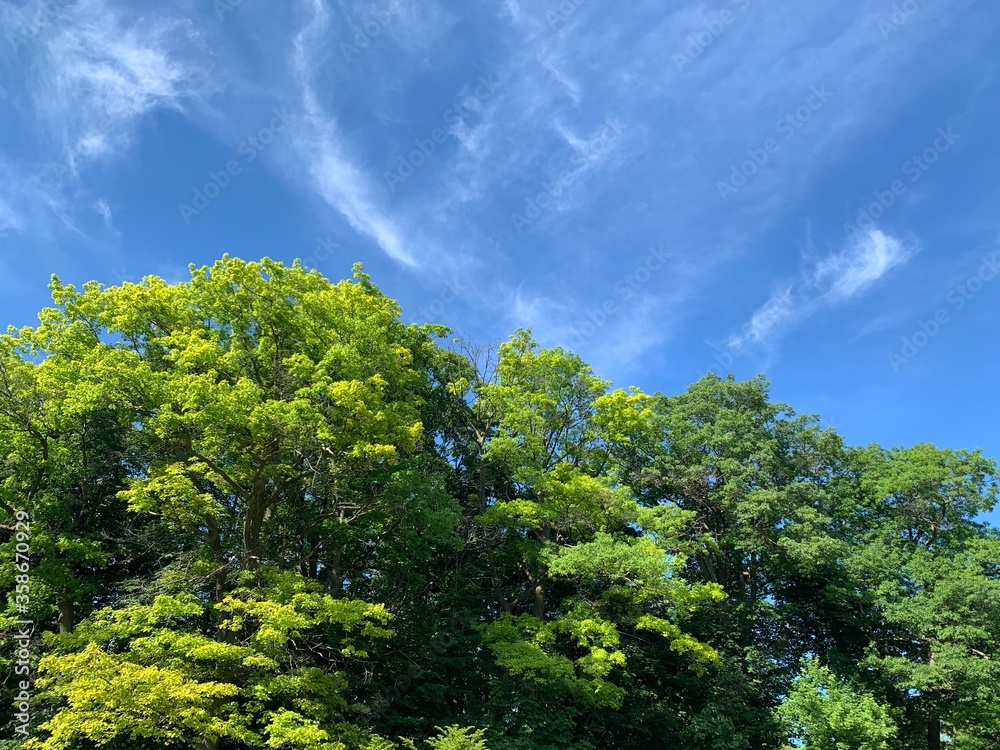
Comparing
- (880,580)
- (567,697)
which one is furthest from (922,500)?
(567,697)

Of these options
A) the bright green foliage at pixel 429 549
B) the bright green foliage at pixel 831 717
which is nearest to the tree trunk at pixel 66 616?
the bright green foliage at pixel 429 549

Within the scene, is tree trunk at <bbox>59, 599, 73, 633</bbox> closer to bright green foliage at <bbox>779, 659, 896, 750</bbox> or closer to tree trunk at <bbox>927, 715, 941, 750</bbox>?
bright green foliage at <bbox>779, 659, 896, 750</bbox>

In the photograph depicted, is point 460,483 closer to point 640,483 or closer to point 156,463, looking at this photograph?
point 640,483

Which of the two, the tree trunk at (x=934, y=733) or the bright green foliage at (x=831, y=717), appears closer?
the bright green foliage at (x=831, y=717)

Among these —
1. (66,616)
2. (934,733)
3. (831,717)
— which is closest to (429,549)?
(66,616)

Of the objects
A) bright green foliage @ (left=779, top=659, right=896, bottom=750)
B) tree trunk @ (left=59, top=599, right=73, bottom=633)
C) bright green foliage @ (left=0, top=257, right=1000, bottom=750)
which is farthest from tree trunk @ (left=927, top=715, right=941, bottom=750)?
tree trunk @ (left=59, top=599, right=73, bottom=633)

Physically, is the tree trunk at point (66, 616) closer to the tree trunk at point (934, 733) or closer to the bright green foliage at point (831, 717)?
the bright green foliage at point (831, 717)

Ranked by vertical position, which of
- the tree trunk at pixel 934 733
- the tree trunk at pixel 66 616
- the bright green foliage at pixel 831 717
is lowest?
the tree trunk at pixel 66 616

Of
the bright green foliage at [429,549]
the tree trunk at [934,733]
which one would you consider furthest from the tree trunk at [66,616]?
the tree trunk at [934,733]

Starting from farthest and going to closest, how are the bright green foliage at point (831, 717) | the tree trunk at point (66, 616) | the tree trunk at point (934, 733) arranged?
the tree trunk at point (934, 733) → the bright green foliage at point (831, 717) → the tree trunk at point (66, 616)

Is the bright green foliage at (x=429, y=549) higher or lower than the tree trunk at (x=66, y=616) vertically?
higher

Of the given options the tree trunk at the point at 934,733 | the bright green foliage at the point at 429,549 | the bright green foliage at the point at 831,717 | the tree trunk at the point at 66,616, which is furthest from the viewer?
the tree trunk at the point at 934,733

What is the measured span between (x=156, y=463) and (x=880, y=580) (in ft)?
71.0

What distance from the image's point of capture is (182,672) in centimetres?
1138
